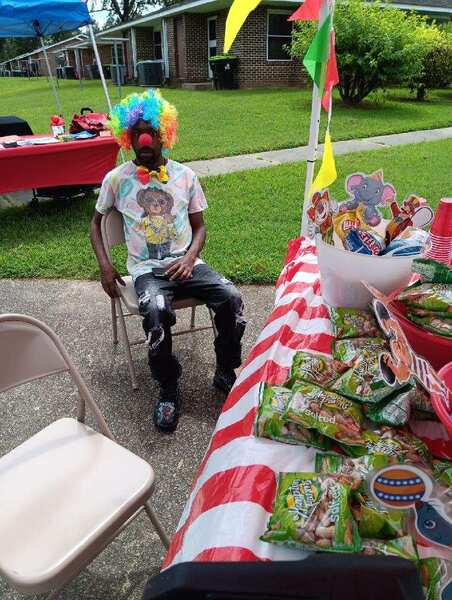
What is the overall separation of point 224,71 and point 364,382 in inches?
727

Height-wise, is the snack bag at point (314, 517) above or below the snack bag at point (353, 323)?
below

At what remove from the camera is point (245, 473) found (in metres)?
0.95

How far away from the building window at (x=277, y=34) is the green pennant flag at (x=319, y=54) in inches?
697

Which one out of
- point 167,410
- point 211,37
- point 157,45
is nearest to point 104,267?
point 167,410

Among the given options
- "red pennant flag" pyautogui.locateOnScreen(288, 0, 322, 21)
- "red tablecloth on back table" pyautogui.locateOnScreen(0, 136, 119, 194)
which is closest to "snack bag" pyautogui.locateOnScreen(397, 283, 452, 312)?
"red pennant flag" pyautogui.locateOnScreen(288, 0, 322, 21)

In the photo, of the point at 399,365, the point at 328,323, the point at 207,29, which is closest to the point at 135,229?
the point at 328,323

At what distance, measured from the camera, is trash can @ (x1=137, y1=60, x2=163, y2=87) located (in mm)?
19797

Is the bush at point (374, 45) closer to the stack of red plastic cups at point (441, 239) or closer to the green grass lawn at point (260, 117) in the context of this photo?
the green grass lawn at point (260, 117)

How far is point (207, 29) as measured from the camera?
19906 mm

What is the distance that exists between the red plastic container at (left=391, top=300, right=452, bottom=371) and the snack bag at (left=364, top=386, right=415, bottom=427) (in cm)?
20

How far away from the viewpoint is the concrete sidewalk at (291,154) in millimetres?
7262

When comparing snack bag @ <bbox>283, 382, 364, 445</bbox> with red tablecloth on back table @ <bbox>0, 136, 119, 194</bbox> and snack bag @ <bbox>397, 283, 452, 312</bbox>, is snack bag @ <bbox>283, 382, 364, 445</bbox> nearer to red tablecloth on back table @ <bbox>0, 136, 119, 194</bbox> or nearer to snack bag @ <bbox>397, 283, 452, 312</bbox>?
snack bag @ <bbox>397, 283, 452, 312</bbox>

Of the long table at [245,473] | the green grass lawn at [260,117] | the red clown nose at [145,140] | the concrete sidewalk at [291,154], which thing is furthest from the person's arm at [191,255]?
the green grass lawn at [260,117]

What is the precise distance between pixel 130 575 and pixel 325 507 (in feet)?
4.21
